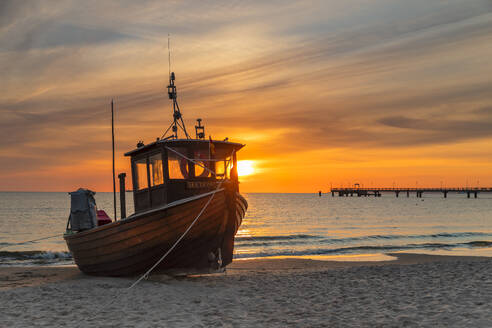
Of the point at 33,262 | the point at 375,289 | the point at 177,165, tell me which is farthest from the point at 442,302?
the point at 33,262

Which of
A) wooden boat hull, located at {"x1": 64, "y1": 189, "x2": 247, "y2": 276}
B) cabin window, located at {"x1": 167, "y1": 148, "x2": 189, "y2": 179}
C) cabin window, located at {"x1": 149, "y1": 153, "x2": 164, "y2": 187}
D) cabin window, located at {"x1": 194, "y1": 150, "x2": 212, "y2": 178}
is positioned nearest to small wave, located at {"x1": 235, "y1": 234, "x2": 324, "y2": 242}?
wooden boat hull, located at {"x1": 64, "y1": 189, "x2": 247, "y2": 276}

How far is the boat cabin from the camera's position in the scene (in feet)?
42.1

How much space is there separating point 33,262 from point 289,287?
681 inches

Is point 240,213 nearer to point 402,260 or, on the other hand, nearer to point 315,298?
point 315,298

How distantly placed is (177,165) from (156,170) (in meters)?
0.80

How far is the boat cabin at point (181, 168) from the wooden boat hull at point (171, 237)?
1.84 feet

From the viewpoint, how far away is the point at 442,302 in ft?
30.3

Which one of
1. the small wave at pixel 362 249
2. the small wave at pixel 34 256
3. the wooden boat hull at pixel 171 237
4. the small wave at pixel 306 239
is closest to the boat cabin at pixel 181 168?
the wooden boat hull at pixel 171 237

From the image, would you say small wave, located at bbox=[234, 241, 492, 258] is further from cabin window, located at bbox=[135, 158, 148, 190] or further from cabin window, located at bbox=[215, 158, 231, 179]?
cabin window, located at bbox=[215, 158, 231, 179]

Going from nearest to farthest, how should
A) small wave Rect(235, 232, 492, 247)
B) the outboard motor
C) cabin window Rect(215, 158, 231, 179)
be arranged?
cabin window Rect(215, 158, 231, 179)
the outboard motor
small wave Rect(235, 232, 492, 247)

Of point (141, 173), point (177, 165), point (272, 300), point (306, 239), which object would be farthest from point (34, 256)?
point (272, 300)

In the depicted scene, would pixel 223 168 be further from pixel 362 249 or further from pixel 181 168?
pixel 362 249

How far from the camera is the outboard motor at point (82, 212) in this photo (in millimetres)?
14547

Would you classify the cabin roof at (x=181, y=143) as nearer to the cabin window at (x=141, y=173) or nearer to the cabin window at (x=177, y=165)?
the cabin window at (x=177, y=165)
